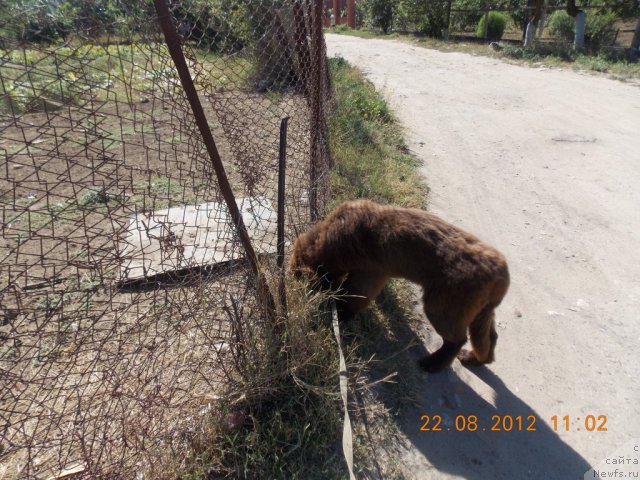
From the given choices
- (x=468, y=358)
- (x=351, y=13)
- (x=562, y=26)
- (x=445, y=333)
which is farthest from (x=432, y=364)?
(x=351, y=13)

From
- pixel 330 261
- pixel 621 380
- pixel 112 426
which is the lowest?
pixel 621 380

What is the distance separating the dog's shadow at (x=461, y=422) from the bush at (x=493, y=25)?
2039 centimetres

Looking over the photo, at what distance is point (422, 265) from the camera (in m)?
2.79

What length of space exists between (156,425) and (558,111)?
368 inches

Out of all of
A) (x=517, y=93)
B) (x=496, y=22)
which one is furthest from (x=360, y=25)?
(x=517, y=93)

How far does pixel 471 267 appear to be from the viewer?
258cm

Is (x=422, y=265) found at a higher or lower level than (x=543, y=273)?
higher

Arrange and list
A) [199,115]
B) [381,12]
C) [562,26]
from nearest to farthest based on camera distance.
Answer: [199,115] < [562,26] < [381,12]

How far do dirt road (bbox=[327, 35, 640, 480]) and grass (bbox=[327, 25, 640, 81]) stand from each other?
3279 millimetres

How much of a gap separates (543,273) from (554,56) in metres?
13.4

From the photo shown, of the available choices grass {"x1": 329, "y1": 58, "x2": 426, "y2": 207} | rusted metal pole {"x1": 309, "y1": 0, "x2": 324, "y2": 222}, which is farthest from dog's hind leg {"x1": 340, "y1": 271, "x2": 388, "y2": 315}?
grass {"x1": 329, "y1": 58, "x2": 426, "y2": 207}

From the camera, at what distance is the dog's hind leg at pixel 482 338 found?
2.81m

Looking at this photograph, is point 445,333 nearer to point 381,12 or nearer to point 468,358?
point 468,358

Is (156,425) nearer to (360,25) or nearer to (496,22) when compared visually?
(496,22)
